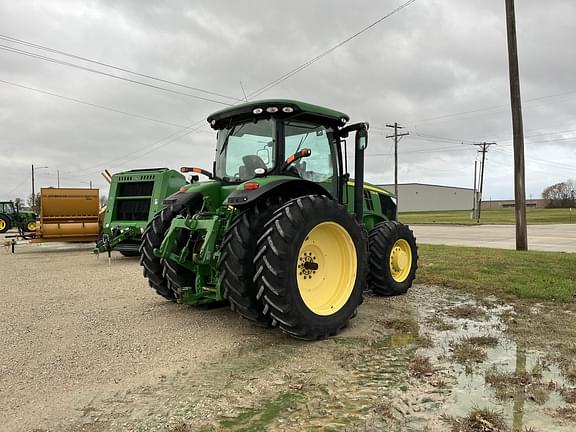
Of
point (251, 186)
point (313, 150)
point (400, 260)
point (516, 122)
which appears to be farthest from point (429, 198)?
point (251, 186)

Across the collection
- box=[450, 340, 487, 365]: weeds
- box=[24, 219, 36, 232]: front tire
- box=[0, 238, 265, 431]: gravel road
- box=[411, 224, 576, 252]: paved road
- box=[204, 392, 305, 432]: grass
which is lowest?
box=[411, 224, 576, 252]: paved road

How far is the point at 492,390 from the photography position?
317 centimetres

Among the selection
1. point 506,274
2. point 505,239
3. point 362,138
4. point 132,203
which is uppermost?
point 362,138

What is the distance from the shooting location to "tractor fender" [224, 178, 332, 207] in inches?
163

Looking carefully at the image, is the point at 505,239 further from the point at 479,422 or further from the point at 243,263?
the point at 479,422

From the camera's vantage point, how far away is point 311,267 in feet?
15.1

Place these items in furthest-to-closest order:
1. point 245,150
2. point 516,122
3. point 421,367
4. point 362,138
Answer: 1. point 516,122
2. point 362,138
3. point 245,150
4. point 421,367

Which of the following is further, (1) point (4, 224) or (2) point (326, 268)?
(1) point (4, 224)

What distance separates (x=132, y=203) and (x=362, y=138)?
26.8ft

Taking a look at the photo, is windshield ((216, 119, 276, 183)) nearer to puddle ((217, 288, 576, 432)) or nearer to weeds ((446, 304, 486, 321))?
puddle ((217, 288, 576, 432))

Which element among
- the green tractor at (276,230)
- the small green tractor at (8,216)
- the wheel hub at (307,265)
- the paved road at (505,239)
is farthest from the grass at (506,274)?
the small green tractor at (8,216)

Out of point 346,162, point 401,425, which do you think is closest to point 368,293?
point 346,162

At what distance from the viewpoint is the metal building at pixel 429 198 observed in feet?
306

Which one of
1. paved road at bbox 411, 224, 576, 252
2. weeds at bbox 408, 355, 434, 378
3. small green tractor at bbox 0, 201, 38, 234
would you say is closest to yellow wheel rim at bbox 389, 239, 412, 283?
weeds at bbox 408, 355, 434, 378
